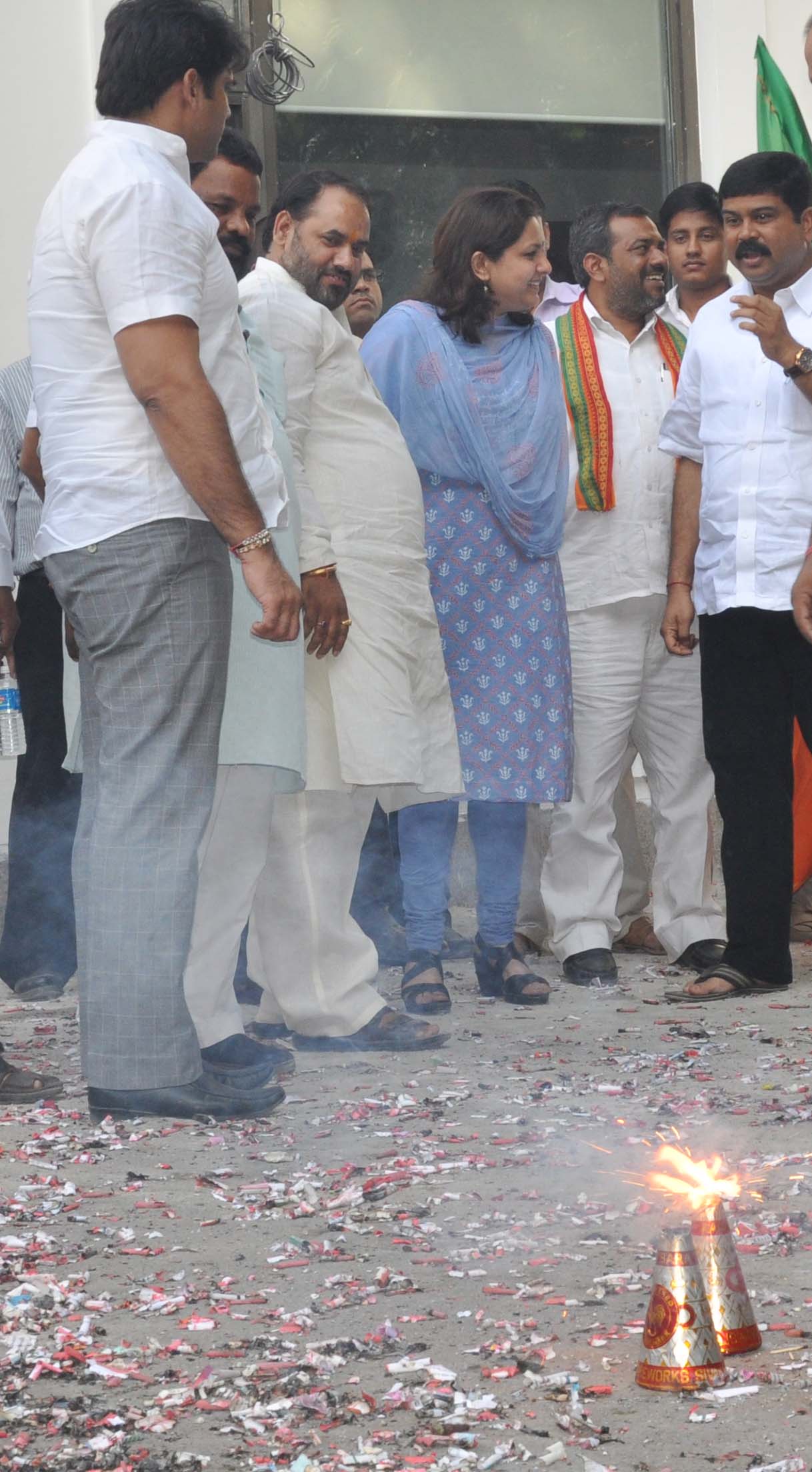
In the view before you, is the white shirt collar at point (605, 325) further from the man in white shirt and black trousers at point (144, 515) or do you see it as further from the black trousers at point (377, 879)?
the man in white shirt and black trousers at point (144, 515)

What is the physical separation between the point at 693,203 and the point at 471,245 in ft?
3.61

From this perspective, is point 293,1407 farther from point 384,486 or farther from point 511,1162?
point 384,486

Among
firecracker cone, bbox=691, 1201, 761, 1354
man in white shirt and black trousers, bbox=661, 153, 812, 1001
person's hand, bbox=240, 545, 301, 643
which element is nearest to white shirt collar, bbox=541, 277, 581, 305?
man in white shirt and black trousers, bbox=661, 153, 812, 1001

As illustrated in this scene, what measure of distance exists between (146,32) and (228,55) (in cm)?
16

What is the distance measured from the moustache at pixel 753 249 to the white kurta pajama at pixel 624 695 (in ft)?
Result: 1.88

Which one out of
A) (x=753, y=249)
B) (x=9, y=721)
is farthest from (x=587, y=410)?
(x=9, y=721)

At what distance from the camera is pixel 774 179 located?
4770 mm

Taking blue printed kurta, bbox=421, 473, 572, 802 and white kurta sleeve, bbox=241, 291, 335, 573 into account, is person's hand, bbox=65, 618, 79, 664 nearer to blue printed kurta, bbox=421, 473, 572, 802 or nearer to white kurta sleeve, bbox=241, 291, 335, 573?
white kurta sleeve, bbox=241, 291, 335, 573

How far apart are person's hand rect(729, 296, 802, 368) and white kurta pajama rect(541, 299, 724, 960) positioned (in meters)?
0.67

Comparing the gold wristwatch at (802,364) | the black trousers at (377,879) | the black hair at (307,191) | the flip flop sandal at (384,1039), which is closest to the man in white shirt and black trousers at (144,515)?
the flip flop sandal at (384,1039)

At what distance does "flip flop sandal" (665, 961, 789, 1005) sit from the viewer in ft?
15.7

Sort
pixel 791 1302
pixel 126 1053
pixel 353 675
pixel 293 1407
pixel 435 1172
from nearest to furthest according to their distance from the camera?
pixel 293 1407, pixel 791 1302, pixel 435 1172, pixel 126 1053, pixel 353 675

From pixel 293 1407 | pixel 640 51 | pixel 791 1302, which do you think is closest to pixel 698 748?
pixel 791 1302

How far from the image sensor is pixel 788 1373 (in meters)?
2.19
